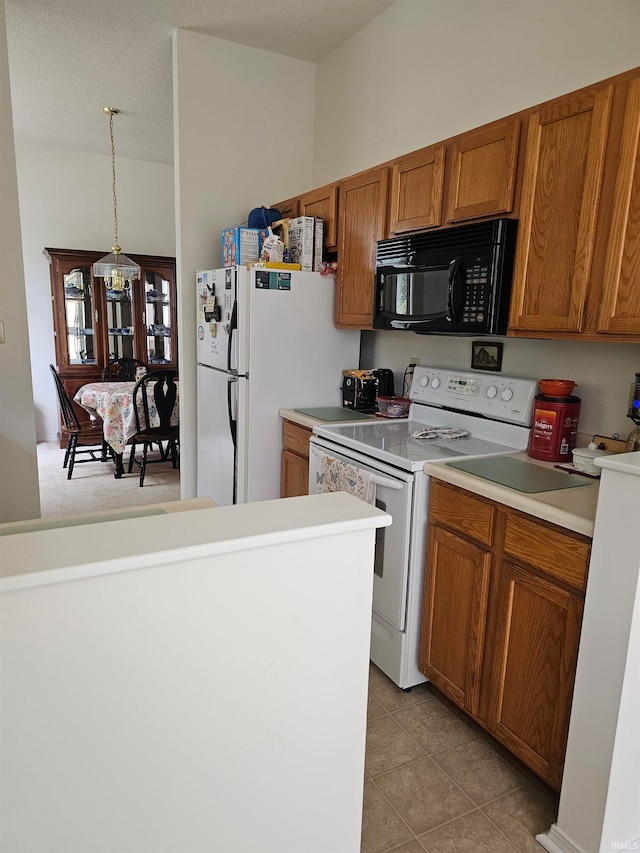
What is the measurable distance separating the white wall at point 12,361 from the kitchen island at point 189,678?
198 cm

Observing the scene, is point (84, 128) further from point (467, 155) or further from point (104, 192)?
point (467, 155)

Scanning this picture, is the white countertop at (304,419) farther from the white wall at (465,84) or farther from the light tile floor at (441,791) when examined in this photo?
the light tile floor at (441,791)

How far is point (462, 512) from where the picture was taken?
6.03 ft

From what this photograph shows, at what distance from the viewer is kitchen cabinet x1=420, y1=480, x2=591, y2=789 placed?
4.97ft

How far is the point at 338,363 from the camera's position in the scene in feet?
10.4

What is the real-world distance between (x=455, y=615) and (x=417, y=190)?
171 cm

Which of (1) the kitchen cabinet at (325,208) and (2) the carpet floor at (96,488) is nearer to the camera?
(1) the kitchen cabinet at (325,208)

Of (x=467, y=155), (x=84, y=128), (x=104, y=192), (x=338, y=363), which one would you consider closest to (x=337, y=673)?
(x=467, y=155)

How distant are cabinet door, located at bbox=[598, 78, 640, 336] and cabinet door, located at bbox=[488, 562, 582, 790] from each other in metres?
0.79

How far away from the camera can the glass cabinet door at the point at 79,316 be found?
545 centimetres

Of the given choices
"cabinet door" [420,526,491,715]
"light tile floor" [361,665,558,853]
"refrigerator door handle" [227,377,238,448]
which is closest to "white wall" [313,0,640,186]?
"refrigerator door handle" [227,377,238,448]

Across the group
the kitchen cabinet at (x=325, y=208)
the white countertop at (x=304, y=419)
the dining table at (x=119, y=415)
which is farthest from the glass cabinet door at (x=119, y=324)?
the white countertop at (x=304, y=419)

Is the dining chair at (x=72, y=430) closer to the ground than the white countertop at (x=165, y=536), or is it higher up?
closer to the ground

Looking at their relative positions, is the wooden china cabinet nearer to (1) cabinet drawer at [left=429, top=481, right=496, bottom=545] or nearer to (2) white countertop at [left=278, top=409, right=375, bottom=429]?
(2) white countertop at [left=278, top=409, right=375, bottom=429]
